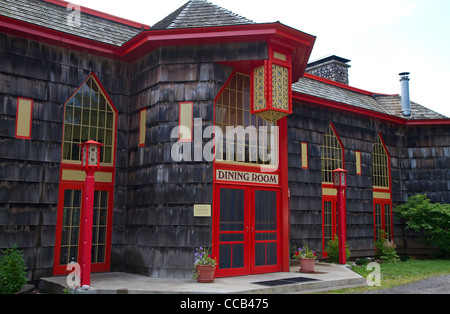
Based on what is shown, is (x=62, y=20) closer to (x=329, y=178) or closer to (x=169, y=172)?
(x=169, y=172)

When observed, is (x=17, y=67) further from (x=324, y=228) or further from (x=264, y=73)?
(x=324, y=228)

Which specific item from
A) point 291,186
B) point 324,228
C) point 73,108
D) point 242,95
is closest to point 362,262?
point 324,228

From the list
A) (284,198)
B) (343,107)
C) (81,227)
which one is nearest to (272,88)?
(284,198)

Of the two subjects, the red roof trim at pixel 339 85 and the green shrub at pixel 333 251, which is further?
the red roof trim at pixel 339 85

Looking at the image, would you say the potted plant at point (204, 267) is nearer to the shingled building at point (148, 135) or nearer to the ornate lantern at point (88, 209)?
the shingled building at point (148, 135)

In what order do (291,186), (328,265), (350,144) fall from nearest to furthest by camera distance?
(328,265) → (291,186) → (350,144)

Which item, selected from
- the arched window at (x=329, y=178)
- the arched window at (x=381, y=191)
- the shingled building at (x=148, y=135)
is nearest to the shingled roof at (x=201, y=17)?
the shingled building at (x=148, y=135)

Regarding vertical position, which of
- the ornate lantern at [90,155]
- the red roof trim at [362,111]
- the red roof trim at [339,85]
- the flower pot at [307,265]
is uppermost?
the red roof trim at [339,85]

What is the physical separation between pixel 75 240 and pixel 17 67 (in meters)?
4.16

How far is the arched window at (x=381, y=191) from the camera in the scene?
52.7ft

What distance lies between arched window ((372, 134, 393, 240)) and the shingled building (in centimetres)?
631

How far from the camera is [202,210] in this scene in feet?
31.7

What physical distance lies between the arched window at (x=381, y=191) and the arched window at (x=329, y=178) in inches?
80.7

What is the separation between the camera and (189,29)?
989 cm
